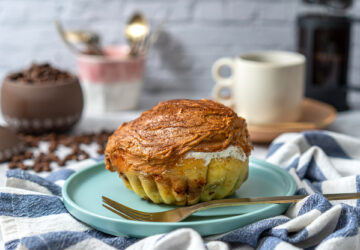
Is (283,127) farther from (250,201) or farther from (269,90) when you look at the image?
(250,201)

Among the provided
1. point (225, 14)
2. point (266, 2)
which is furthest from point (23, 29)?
point (266, 2)

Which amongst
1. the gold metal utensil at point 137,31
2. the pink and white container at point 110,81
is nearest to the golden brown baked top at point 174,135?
the pink and white container at point 110,81

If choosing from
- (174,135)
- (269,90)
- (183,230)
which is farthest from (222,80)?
(183,230)

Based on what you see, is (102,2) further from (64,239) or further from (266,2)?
(64,239)

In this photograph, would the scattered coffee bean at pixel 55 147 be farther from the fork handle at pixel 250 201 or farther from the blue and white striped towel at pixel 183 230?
the fork handle at pixel 250 201

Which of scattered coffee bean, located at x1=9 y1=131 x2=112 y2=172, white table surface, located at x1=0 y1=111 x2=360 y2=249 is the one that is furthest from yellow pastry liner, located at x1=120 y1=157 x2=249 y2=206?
white table surface, located at x1=0 y1=111 x2=360 y2=249

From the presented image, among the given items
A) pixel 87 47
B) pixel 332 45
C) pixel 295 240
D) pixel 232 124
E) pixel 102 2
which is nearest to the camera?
pixel 295 240
